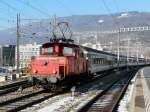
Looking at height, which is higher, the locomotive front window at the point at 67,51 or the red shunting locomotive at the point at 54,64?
the locomotive front window at the point at 67,51

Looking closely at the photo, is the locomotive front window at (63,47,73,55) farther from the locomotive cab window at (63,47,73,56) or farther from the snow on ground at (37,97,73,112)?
the snow on ground at (37,97,73,112)

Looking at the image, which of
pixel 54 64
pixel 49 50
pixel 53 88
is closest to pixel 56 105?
pixel 54 64

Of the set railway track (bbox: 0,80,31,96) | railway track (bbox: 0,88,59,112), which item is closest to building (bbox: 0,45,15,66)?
railway track (bbox: 0,80,31,96)

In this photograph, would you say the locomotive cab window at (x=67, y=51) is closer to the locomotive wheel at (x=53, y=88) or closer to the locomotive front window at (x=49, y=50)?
the locomotive front window at (x=49, y=50)

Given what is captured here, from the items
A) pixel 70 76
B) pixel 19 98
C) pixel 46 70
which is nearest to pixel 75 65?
pixel 70 76

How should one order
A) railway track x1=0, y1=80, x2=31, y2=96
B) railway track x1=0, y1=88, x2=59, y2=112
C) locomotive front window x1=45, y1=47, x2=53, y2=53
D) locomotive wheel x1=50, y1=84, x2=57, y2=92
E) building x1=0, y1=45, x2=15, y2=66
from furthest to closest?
building x1=0, y1=45, x2=15, y2=66
locomotive front window x1=45, y1=47, x2=53, y2=53
locomotive wheel x1=50, y1=84, x2=57, y2=92
railway track x1=0, y1=80, x2=31, y2=96
railway track x1=0, y1=88, x2=59, y2=112

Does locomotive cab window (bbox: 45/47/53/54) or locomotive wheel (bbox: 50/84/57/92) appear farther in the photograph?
locomotive cab window (bbox: 45/47/53/54)

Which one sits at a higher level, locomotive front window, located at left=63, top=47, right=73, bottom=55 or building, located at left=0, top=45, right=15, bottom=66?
building, located at left=0, top=45, right=15, bottom=66

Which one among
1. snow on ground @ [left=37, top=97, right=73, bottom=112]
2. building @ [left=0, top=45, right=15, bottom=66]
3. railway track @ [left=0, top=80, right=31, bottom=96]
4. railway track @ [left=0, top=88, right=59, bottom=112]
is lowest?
snow on ground @ [left=37, top=97, right=73, bottom=112]

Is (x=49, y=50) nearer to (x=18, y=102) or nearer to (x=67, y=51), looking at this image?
(x=67, y=51)

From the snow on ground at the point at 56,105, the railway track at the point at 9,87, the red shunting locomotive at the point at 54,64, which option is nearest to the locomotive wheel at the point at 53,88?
the red shunting locomotive at the point at 54,64

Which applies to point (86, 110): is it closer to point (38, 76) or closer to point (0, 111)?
point (0, 111)

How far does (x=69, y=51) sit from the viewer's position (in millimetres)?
29156

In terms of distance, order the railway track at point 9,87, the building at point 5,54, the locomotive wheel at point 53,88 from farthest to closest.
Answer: the building at point 5,54 → the locomotive wheel at point 53,88 → the railway track at point 9,87
